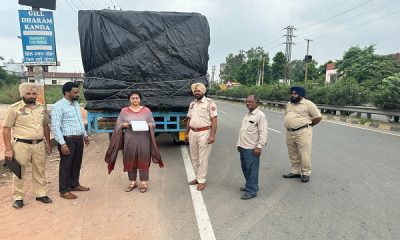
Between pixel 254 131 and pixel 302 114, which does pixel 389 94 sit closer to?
pixel 302 114


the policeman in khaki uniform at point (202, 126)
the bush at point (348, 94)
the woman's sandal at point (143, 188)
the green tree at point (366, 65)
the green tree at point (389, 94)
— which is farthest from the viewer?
the green tree at point (366, 65)

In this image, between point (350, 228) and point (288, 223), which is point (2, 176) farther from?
point (350, 228)

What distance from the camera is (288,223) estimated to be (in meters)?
4.21

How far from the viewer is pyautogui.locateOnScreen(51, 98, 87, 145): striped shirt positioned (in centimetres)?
494

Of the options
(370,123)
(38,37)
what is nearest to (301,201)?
(38,37)

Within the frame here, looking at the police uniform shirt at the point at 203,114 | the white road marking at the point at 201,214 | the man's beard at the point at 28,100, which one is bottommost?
the white road marking at the point at 201,214

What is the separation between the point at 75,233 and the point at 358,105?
1728cm

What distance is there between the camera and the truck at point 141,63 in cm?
748

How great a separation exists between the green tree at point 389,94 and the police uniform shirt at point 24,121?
44.0 feet

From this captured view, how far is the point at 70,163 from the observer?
522 centimetres

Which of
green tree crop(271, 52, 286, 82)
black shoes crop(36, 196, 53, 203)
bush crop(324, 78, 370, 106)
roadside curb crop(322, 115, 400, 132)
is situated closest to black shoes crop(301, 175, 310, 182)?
black shoes crop(36, 196, 53, 203)

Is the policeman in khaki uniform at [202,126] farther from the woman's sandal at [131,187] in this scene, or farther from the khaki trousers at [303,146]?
the khaki trousers at [303,146]

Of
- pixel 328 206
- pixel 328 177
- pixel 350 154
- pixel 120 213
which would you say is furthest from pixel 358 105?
pixel 120 213

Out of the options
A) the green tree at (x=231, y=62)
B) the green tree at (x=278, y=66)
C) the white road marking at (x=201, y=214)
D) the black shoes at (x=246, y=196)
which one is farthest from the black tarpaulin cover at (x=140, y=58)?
the green tree at (x=231, y=62)
